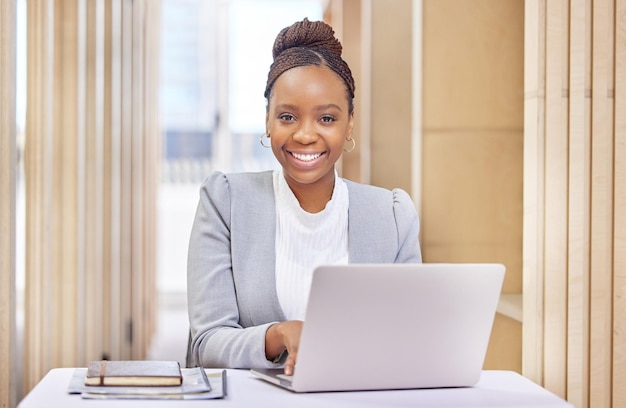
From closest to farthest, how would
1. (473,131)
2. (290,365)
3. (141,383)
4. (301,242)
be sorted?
1. (141,383)
2. (290,365)
3. (301,242)
4. (473,131)

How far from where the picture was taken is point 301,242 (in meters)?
1.83

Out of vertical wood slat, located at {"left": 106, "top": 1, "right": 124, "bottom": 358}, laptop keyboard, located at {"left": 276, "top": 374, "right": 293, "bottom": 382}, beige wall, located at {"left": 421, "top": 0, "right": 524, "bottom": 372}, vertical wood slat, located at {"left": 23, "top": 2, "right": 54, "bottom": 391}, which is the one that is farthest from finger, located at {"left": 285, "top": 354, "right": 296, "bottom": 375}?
vertical wood slat, located at {"left": 106, "top": 1, "right": 124, "bottom": 358}

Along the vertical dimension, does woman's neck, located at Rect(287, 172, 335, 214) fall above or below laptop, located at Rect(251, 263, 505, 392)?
above

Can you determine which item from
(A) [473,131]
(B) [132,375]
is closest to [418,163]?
(A) [473,131]

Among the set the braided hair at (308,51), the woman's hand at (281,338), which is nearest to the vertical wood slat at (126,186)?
the braided hair at (308,51)

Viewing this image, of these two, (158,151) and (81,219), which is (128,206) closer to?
(81,219)

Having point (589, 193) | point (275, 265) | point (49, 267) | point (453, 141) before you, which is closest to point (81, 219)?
point (49, 267)

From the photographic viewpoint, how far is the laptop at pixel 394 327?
123 cm

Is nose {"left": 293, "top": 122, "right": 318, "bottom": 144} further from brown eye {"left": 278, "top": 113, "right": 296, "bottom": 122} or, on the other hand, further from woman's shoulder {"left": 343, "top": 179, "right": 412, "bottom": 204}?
woman's shoulder {"left": 343, "top": 179, "right": 412, "bottom": 204}

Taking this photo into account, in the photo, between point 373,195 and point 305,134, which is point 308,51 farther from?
point 373,195

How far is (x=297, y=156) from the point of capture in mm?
1752

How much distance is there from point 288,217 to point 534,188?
531 mm

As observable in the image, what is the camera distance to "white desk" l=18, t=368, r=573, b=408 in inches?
48.6

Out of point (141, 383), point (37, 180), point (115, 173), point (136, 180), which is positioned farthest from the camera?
point (136, 180)
